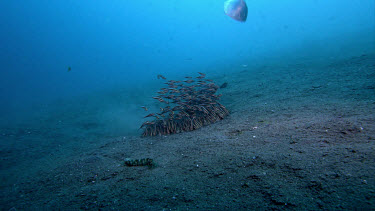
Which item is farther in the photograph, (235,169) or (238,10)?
(238,10)

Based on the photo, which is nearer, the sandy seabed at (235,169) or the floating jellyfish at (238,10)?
the sandy seabed at (235,169)

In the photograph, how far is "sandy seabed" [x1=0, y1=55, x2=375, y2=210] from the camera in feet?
7.33

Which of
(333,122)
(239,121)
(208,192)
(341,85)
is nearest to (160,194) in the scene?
(208,192)

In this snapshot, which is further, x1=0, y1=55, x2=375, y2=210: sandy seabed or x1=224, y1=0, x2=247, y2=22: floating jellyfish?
x1=224, y1=0, x2=247, y2=22: floating jellyfish

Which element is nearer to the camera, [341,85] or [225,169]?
[225,169]

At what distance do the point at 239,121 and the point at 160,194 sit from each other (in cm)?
355

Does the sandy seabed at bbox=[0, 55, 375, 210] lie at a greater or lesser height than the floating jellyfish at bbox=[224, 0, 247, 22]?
lesser

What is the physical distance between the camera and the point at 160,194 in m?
2.63

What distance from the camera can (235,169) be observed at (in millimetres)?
2957

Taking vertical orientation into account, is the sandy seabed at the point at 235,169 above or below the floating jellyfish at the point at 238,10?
below

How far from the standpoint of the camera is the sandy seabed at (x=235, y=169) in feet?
7.33

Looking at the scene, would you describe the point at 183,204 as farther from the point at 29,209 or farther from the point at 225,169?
the point at 29,209

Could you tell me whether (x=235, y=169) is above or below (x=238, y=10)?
below

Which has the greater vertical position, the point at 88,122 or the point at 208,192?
the point at 88,122
